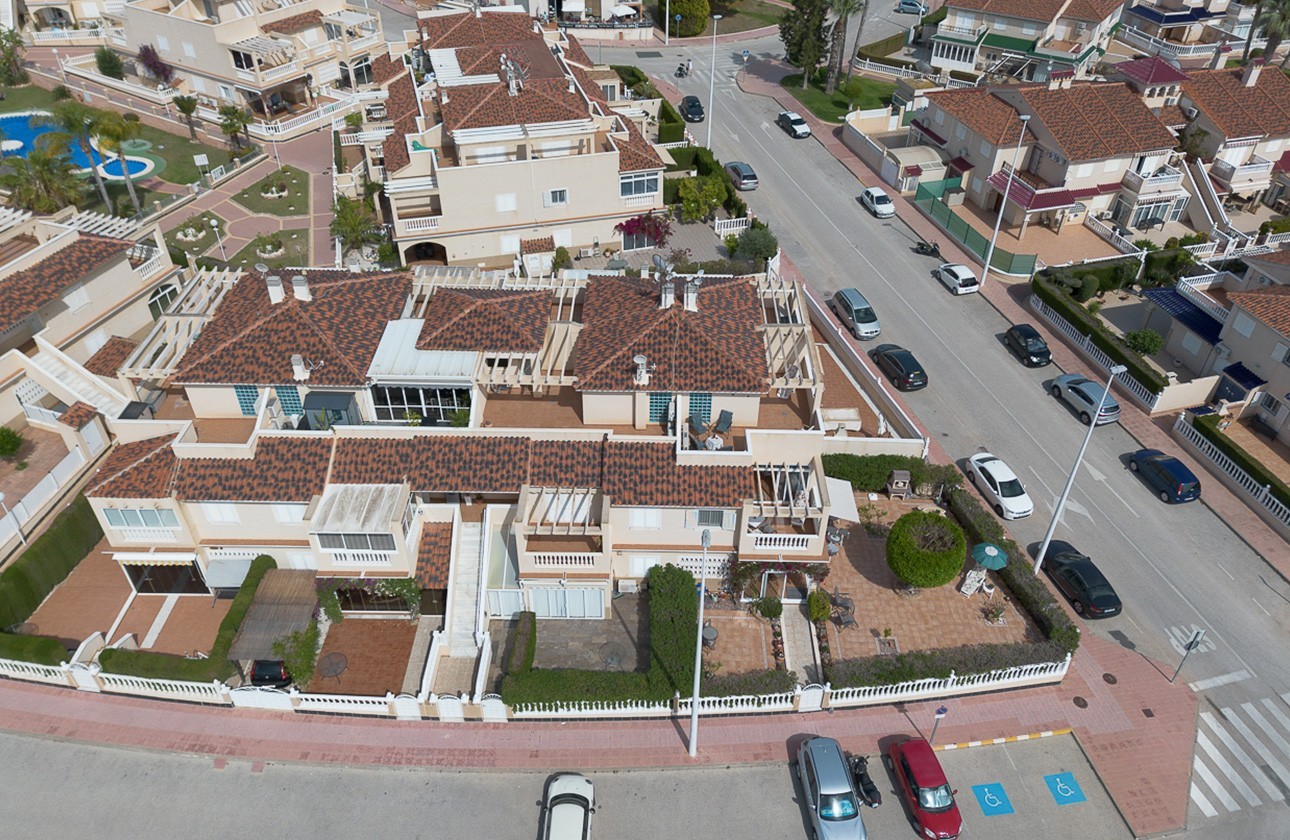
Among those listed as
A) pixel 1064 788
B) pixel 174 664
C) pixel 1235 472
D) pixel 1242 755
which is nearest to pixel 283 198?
pixel 174 664

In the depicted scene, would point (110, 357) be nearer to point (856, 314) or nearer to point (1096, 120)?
point (856, 314)

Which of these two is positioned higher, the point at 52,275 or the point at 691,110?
the point at 52,275

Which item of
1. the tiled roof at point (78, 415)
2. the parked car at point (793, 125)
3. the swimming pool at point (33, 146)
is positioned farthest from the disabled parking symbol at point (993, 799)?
the swimming pool at point (33, 146)

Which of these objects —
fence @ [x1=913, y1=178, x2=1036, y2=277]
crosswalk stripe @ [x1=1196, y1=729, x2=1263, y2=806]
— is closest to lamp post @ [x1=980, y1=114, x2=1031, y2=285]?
fence @ [x1=913, y1=178, x2=1036, y2=277]

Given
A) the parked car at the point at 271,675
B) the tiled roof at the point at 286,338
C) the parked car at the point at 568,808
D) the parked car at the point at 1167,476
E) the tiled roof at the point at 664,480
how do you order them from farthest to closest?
the parked car at the point at 1167,476, the tiled roof at the point at 286,338, the tiled roof at the point at 664,480, the parked car at the point at 271,675, the parked car at the point at 568,808

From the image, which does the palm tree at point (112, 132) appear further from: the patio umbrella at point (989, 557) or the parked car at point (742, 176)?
the patio umbrella at point (989, 557)

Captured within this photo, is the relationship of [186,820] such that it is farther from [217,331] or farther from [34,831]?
[217,331]

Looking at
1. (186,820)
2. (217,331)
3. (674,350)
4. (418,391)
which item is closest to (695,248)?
(674,350)
